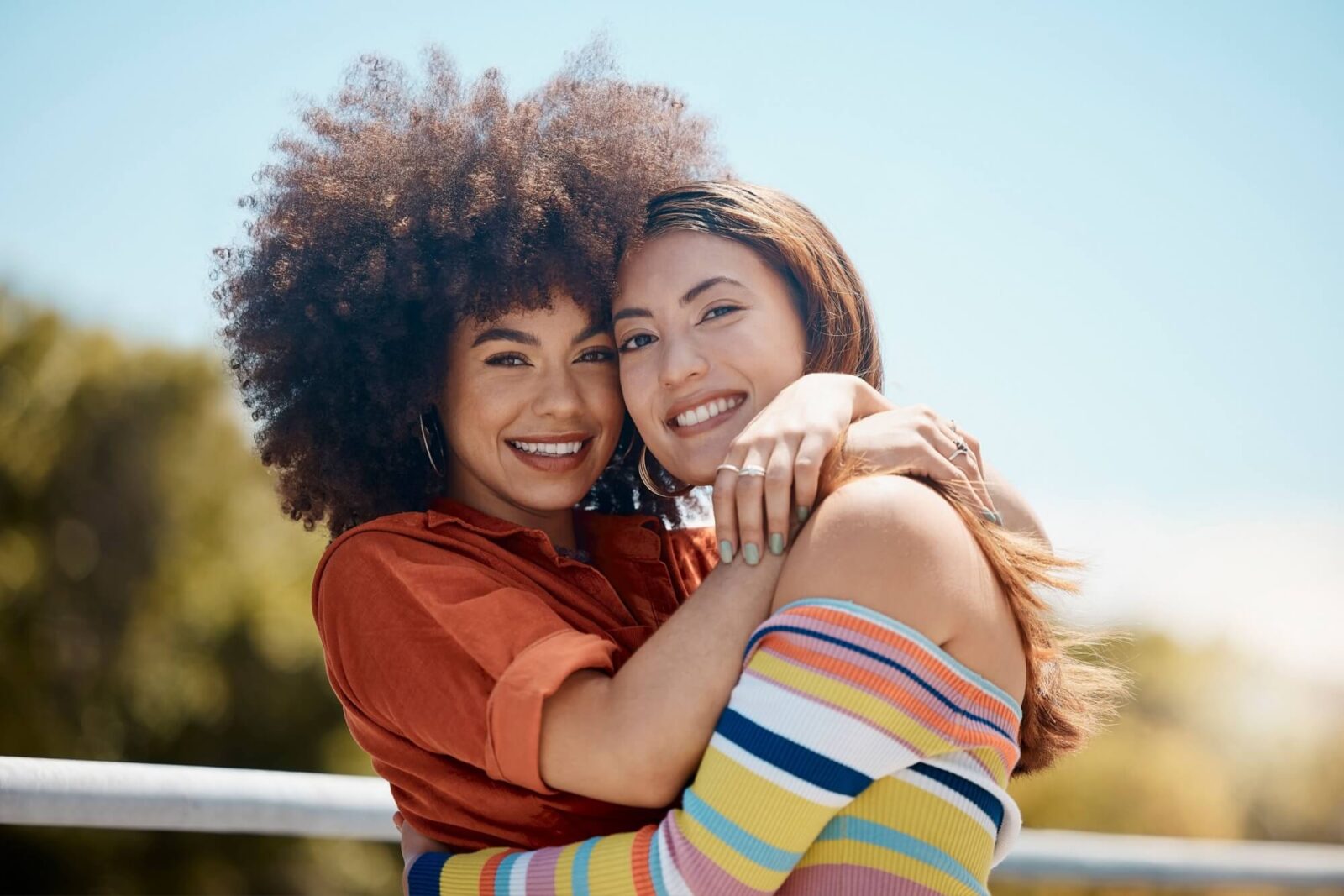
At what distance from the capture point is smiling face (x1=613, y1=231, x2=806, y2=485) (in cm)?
253

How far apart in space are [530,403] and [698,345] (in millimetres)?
360

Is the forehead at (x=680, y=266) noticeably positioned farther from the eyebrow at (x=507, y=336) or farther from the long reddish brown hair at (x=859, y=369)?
the eyebrow at (x=507, y=336)

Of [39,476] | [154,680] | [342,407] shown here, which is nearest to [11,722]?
[154,680]

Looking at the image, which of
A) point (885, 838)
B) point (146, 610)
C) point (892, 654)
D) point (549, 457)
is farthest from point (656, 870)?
point (146, 610)

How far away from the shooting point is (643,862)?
69.4 inches

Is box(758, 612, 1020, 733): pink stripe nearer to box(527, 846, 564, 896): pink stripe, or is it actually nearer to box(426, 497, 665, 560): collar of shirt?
box(527, 846, 564, 896): pink stripe

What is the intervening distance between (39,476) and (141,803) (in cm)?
1299

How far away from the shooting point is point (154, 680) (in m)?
13.2

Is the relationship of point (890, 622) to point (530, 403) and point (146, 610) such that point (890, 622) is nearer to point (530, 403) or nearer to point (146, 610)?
point (530, 403)

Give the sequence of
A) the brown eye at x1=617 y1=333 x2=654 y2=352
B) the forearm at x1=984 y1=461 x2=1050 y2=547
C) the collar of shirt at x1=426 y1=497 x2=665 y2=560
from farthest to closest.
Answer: the brown eye at x1=617 y1=333 x2=654 y2=352 < the forearm at x1=984 y1=461 x2=1050 y2=547 < the collar of shirt at x1=426 y1=497 x2=665 y2=560

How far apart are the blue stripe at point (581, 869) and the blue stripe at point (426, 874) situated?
29cm

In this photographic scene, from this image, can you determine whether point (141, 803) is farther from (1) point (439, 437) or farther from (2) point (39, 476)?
(2) point (39, 476)

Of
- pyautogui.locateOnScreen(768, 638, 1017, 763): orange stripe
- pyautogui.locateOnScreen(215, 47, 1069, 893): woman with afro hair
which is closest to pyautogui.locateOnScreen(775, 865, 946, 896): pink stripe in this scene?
pyautogui.locateOnScreen(215, 47, 1069, 893): woman with afro hair

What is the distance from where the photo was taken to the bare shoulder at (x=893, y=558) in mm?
1768
